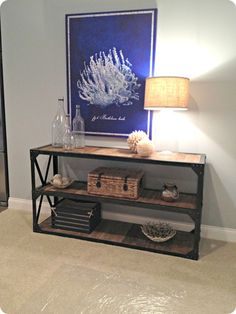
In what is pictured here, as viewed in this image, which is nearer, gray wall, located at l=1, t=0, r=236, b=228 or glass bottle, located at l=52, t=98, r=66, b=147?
gray wall, located at l=1, t=0, r=236, b=228

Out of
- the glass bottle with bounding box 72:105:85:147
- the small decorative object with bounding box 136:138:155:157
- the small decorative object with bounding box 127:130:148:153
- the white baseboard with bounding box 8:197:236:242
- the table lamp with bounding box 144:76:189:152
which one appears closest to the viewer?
the table lamp with bounding box 144:76:189:152

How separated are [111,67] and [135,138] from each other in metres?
0.69

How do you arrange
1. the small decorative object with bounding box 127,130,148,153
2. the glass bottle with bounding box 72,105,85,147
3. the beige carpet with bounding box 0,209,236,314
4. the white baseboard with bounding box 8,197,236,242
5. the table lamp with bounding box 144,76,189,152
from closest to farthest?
the beige carpet with bounding box 0,209,236,314 < the table lamp with bounding box 144,76,189,152 < the small decorative object with bounding box 127,130,148,153 < the white baseboard with bounding box 8,197,236,242 < the glass bottle with bounding box 72,105,85,147

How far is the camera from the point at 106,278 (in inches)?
78.1

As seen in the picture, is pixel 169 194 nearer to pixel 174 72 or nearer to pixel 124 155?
pixel 124 155

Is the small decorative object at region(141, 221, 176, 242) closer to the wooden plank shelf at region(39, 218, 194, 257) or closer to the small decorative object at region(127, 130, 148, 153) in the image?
the wooden plank shelf at region(39, 218, 194, 257)

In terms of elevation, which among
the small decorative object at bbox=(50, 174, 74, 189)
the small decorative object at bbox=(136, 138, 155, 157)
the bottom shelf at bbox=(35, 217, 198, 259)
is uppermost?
the small decorative object at bbox=(136, 138, 155, 157)

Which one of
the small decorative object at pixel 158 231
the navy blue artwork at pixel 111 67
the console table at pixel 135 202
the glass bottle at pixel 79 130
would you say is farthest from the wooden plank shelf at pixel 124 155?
the small decorative object at pixel 158 231

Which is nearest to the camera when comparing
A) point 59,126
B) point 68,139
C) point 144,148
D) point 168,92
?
point 168,92

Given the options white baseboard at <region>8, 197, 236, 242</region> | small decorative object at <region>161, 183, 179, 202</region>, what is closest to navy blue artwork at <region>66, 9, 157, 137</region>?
small decorative object at <region>161, 183, 179, 202</region>

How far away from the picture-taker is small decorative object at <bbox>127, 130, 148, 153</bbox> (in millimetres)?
2414

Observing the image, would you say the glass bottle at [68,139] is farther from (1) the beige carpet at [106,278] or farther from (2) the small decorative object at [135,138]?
(1) the beige carpet at [106,278]

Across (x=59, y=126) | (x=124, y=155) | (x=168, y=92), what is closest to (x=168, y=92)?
(x=168, y=92)

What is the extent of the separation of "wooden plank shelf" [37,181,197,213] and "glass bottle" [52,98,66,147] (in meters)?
0.42
